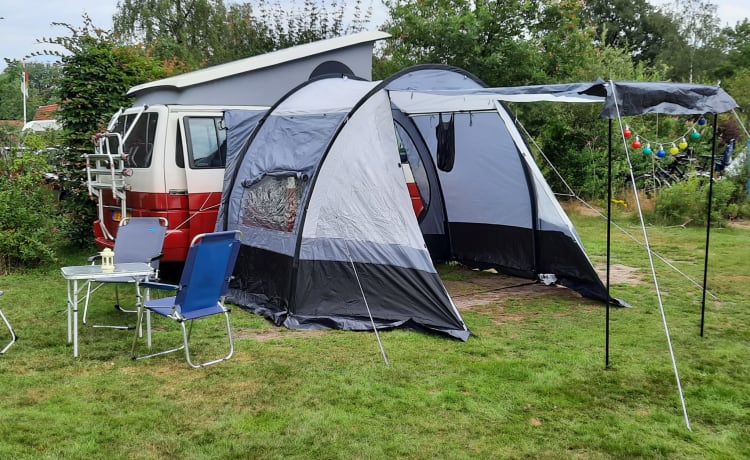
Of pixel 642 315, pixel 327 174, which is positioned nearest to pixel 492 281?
pixel 642 315

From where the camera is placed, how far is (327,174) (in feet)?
19.8

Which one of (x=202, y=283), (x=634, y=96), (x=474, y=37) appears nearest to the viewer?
(x=634, y=96)

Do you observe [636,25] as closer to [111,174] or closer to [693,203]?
[693,203]

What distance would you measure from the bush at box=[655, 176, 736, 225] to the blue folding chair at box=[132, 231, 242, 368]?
931 cm

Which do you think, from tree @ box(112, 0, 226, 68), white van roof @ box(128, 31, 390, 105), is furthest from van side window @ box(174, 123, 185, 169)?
tree @ box(112, 0, 226, 68)

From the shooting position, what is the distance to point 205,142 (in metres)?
7.25

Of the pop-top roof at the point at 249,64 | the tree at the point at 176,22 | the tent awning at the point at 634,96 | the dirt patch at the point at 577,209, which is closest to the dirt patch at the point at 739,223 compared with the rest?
the dirt patch at the point at 577,209

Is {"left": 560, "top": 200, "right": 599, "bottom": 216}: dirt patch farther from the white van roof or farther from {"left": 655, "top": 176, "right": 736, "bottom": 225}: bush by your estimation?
the white van roof

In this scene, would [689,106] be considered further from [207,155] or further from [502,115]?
[207,155]

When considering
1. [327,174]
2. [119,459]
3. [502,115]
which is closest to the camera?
[119,459]

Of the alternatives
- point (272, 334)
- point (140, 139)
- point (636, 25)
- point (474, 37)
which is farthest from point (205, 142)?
point (636, 25)

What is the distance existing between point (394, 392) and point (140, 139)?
4.45m

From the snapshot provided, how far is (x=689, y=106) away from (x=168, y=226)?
4.91 m

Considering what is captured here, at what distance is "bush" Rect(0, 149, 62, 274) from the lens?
26.3ft
